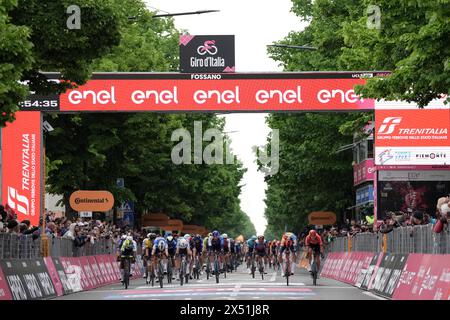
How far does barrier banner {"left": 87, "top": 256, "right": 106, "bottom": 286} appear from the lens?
121ft

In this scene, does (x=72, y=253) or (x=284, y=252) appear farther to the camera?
(x=284, y=252)

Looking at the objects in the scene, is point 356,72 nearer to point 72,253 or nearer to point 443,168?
point 443,168

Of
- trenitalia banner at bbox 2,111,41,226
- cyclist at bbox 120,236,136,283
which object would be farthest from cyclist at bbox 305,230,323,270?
trenitalia banner at bbox 2,111,41,226

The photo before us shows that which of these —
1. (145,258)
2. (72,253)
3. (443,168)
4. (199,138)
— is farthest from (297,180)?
(72,253)

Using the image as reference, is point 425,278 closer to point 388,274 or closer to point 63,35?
point 388,274

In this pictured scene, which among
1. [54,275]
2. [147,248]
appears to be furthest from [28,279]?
[147,248]

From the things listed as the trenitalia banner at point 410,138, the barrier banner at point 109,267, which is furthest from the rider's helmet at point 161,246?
the trenitalia banner at point 410,138

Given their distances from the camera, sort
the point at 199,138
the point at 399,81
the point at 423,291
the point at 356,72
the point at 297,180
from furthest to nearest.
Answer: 1. the point at 199,138
2. the point at 297,180
3. the point at 356,72
4. the point at 399,81
5. the point at 423,291

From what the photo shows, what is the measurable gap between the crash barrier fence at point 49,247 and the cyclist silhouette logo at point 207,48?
22.8 ft

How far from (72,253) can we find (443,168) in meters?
14.9

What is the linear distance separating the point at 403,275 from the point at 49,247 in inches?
402

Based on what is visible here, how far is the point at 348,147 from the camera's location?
58.3 m

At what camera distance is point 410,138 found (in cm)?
4125

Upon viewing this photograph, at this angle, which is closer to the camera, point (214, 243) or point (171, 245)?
point (171, 245)
